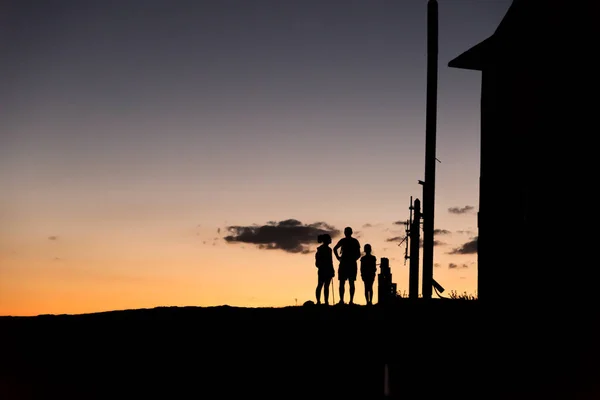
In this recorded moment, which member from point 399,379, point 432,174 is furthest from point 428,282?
point 399,379

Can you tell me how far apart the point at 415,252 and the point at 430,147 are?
2783 mm

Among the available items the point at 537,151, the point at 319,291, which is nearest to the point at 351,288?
the point at 319,291

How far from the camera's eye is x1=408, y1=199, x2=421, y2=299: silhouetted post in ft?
66.4

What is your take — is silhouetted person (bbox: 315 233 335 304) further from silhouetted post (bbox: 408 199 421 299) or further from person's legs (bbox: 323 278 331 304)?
silhouetted post (bbox: 408 199 421 299)

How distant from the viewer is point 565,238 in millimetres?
14461

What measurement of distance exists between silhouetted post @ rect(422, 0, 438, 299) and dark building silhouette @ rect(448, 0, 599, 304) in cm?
136

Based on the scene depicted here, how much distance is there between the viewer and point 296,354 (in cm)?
1179

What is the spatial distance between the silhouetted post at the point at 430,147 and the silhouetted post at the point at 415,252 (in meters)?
0.63

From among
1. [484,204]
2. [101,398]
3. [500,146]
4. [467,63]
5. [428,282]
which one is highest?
[467,63]

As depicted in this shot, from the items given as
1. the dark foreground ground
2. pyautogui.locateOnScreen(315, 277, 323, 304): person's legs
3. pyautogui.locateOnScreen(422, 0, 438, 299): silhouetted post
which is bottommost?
the dark foreground ground

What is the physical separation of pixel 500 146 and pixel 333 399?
363 inches

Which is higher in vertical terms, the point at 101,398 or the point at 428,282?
the point at 428,282

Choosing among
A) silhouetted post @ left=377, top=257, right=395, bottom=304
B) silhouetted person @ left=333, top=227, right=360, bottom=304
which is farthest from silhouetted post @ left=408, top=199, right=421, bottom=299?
silhouetted person @ left=333, top=227, right=360, bottom=304

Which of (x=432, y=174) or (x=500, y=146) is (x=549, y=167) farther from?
(x=432, y=174)
